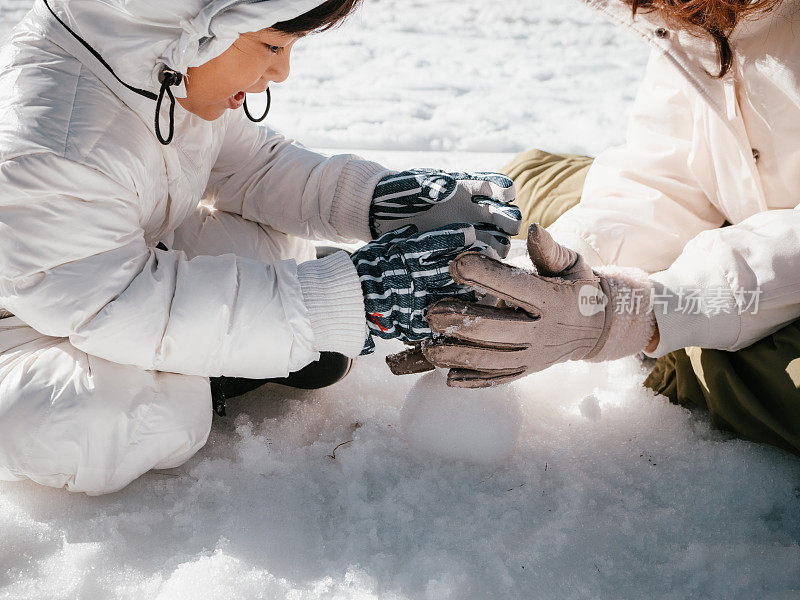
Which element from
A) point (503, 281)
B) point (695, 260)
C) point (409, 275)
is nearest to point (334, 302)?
point (409, 275)

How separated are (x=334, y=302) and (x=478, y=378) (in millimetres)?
242

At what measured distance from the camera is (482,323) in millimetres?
1000

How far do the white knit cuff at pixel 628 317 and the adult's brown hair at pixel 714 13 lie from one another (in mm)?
407

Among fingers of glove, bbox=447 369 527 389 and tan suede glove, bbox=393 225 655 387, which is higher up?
tan suede glove, bbox=393 225 655 387

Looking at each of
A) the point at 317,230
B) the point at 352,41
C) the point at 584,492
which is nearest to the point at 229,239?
the point at 317,230

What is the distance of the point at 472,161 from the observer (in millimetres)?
2348

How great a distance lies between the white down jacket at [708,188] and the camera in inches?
42.8

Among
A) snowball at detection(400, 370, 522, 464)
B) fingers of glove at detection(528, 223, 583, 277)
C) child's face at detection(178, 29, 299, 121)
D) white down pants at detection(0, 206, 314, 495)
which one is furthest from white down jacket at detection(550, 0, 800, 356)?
white down pants at detection(0, 206, 314, 495)

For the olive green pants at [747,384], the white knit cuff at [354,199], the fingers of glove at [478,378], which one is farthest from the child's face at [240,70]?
the olive green pants at [747,384]

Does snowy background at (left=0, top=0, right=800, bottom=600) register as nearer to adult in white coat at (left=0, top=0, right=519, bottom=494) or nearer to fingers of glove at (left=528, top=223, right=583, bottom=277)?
adult in white coat at (left=0, top=0, right=519, bottom=494)

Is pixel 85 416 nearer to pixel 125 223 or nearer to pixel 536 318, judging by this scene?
pixel 125 223

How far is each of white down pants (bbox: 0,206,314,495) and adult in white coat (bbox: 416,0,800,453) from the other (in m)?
0.37

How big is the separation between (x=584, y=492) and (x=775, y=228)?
1.68 feet

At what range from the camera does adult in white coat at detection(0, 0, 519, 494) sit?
86cm
